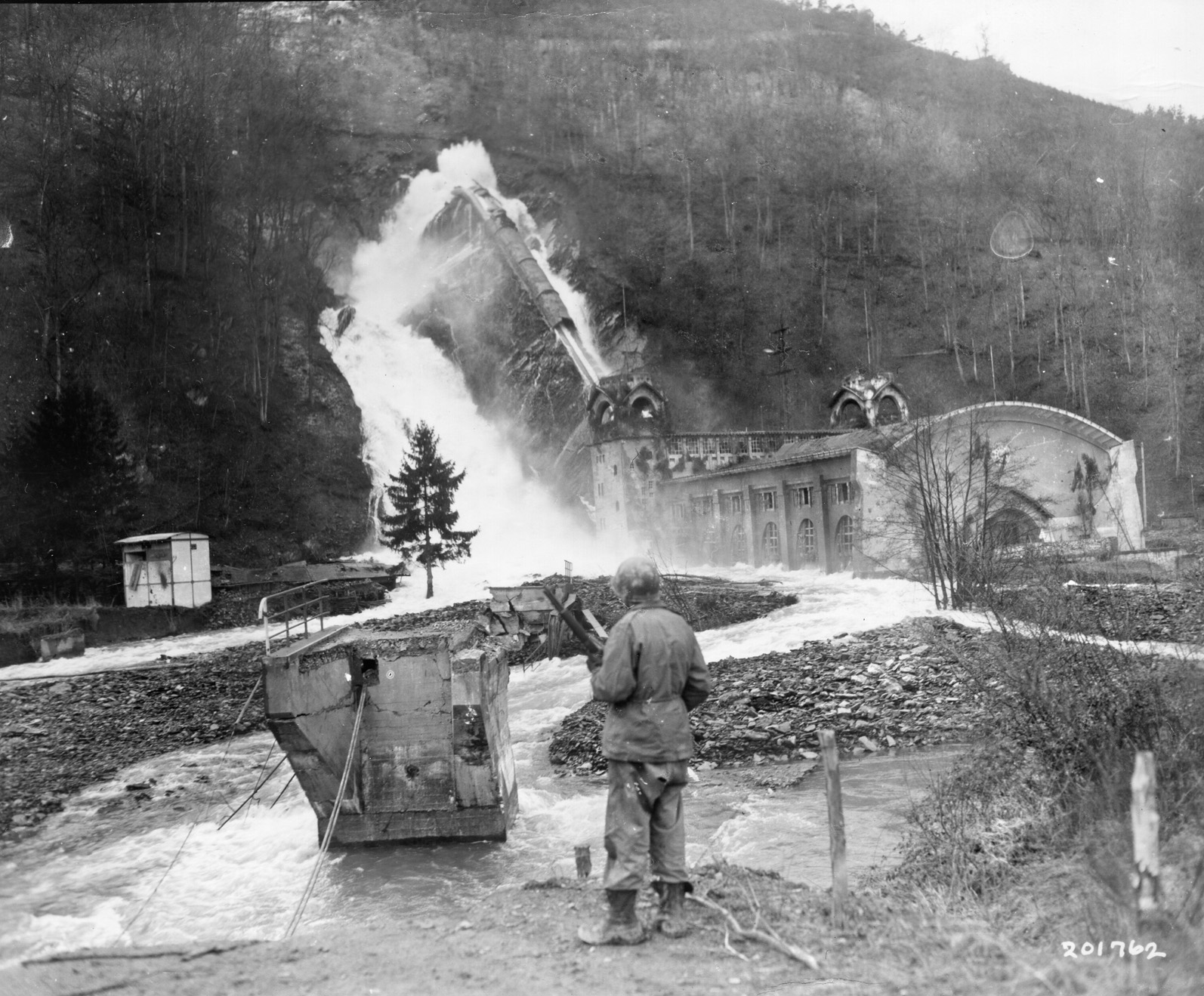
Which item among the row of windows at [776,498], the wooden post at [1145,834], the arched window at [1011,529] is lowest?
the wooden post at [1145,834]

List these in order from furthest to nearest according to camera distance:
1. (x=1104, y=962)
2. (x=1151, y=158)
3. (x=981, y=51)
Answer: (x=981, y=51) < (x=1151, y=158) < (x=1104, y=962)

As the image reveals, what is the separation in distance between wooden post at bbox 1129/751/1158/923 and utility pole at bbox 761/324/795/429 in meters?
57.5

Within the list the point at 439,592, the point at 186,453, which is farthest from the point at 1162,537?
the point at 186,453

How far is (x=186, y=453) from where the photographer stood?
139ft

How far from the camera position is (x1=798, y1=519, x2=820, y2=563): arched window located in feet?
113

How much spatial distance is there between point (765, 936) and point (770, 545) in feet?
106

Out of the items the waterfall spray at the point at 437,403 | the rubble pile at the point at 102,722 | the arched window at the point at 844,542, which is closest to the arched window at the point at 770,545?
the arched window at the point at 844,542

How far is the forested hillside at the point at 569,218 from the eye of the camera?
42625 mm

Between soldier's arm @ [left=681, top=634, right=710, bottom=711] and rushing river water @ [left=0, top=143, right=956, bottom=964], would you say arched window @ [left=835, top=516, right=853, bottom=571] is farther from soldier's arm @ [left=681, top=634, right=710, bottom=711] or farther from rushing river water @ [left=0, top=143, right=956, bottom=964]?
soldier's arm @ [left=681, top=634, right=710, bottom=711]

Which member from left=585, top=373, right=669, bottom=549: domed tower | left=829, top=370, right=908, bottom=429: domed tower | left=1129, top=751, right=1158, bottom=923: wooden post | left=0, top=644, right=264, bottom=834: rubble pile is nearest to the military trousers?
left=1129, top=751, right=1158, bottom=923: wooden post

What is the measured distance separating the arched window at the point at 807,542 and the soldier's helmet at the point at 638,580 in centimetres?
2912

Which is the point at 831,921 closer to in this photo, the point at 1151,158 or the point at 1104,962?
the point at 1104,962

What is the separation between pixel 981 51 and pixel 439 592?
7600cm

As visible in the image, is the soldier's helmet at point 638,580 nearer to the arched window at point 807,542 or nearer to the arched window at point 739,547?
the arched window at point 807,542
